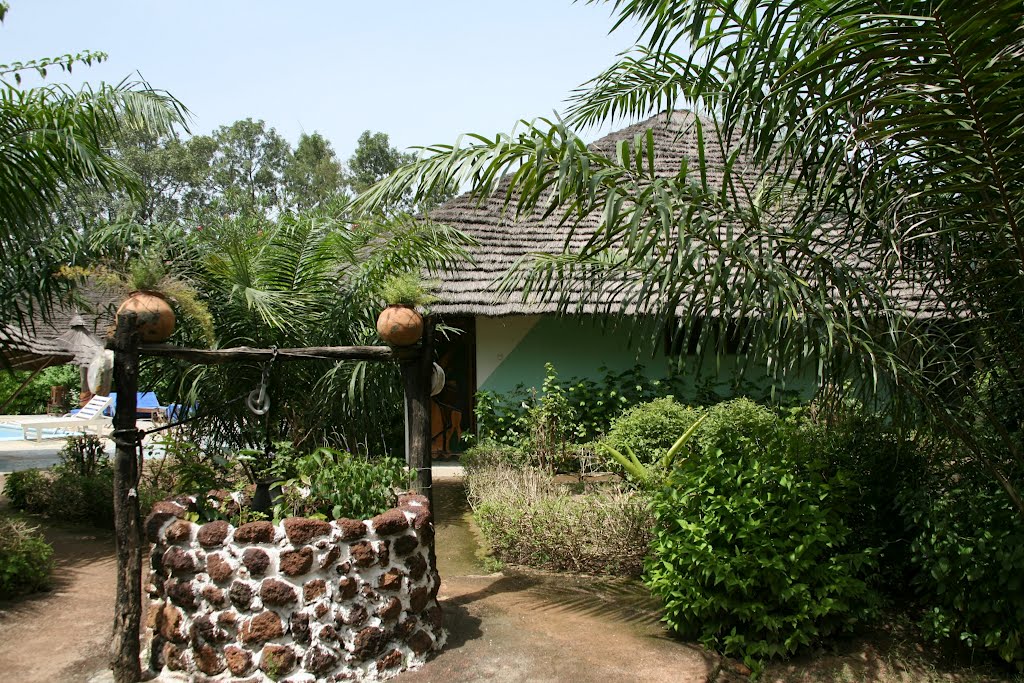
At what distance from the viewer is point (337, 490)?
4.96 metres

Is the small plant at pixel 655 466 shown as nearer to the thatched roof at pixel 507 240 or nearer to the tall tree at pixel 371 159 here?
the thatched roof at pixel 507 240

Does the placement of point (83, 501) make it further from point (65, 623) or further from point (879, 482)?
point (879, 482)

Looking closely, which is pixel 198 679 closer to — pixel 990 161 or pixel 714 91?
pixel 714 91

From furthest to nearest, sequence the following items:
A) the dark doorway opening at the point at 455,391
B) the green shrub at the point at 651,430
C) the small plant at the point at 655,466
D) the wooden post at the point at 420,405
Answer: the dark doorway opening at the point at 455,391 → the green shrub at the point at 651,430 → the small plant at the point at 655,466 → the wooden post at the point at 420,405

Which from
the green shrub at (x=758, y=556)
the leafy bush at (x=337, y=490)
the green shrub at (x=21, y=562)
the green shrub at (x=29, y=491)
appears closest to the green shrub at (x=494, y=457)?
the leafy bush at (x=337, y=490)

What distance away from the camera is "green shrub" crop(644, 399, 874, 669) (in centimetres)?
473

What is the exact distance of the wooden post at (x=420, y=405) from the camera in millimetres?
5469

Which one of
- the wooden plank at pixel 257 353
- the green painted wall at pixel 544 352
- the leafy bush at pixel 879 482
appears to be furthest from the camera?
the green painted wall at pixel 544 352

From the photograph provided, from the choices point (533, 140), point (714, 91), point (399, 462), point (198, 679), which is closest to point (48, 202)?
point (399, 462)

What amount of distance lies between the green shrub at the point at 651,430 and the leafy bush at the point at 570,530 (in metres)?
1.04

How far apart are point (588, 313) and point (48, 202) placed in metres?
5.29

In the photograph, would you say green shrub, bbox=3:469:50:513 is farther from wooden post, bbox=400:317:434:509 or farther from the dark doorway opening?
wooden post, bbox=400:317:434:509

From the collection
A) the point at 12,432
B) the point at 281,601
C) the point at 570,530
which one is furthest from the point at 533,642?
the point at 12,432

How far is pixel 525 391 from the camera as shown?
1001 cm
